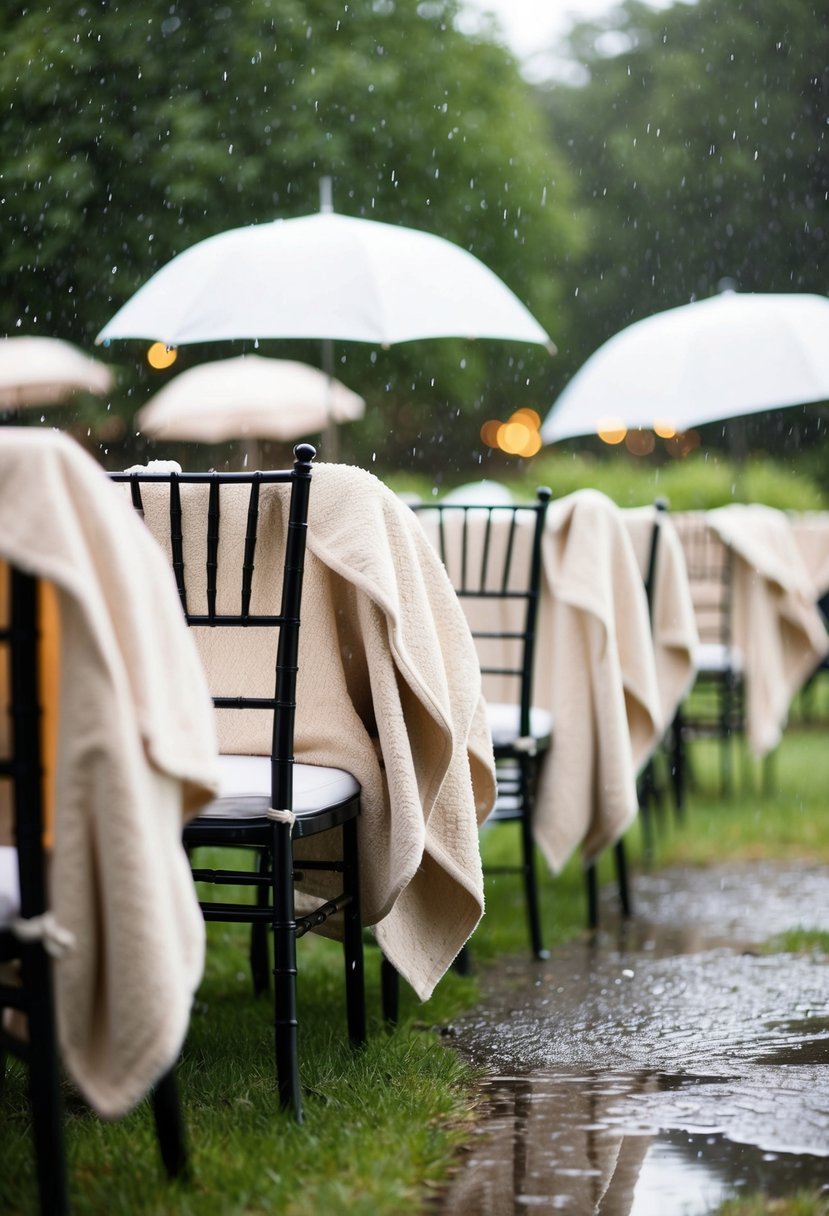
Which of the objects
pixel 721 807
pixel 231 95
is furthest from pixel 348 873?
pixel 231 95

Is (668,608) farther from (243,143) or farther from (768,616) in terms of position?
(243,143)

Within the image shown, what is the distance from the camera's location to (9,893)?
1.75m

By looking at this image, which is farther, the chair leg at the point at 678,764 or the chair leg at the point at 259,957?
the chair leg at the point at 678,764

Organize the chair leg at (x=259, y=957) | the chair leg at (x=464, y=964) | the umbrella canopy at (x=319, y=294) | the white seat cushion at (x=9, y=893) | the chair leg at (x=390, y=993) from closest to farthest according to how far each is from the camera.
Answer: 1. the white seat cushion at (x=9, y=893)
2. the chair leg at (x=390, y=993)
3. the chair leg at (x=259, y=957)
4. the chair leg at (x=464, y=964)
5. the umbrella canopy at (x=319, y=294)

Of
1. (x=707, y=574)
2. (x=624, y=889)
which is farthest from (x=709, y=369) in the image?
(x=624, y=889)

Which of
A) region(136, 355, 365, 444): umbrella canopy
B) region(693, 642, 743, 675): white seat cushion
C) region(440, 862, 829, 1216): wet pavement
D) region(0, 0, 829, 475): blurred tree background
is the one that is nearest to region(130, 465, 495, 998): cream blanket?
region(440, 862, 829, 1216): wet pavement

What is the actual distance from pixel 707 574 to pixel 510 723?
232cm

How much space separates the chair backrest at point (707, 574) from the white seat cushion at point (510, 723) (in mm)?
1830

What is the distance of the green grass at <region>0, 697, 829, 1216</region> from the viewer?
2.00m

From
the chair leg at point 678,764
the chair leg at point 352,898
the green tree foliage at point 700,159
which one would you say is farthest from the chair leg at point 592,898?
the green tree foliage at point 700,159

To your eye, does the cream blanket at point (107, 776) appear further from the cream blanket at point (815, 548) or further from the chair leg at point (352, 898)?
the cream blanket at point (815, 548)

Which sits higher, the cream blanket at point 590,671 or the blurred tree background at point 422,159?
the blurred tree background at point 422,159

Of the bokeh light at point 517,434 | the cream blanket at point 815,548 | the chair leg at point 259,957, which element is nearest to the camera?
the chair leg at point 259,957

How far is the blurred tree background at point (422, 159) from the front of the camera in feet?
31.5
